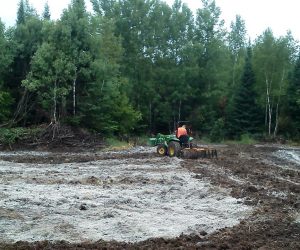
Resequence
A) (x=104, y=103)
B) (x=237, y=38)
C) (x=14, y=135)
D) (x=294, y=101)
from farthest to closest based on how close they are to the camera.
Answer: (x=237, y=38), (x=294, y=101), (x=104, y=103), (x=14, y=135)

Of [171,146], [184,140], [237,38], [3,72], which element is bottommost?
[171,146]

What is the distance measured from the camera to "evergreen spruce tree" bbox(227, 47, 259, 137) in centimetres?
4378

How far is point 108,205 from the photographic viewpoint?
34.5 ft

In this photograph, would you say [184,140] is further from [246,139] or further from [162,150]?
[246,139]

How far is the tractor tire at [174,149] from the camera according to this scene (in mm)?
20750

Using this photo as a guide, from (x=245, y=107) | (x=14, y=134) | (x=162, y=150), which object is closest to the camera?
(x=162, y=150)

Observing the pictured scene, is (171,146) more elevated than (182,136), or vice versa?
(182,136)

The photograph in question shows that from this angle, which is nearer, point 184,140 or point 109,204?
point 109,204

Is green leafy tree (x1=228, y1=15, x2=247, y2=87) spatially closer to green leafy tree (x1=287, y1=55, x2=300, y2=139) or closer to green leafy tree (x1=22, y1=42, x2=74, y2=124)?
green leafy tree (x1=287, y1=55, x2=300, y2=139)

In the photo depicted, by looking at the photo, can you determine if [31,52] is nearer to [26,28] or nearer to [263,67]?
[26,28]

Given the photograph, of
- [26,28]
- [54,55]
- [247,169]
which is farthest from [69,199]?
[26,28]

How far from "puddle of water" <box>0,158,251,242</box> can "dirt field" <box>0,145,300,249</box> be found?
0.7 inches

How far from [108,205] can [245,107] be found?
35237 millimetres

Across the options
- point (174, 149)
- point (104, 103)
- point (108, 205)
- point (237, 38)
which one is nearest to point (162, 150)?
point (174, 149)
